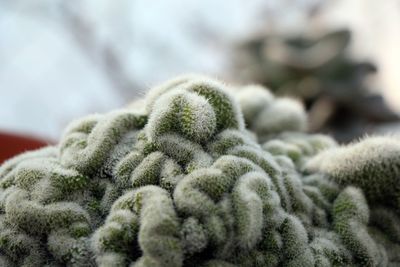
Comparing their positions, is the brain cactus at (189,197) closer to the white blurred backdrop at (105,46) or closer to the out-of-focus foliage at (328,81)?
the out-of-focus foliage at (328,81)

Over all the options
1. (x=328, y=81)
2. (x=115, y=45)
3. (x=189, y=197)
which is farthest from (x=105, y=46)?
(x=189, y=197)

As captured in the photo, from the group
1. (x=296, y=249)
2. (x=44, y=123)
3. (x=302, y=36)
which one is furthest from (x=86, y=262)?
(x=44, y=123)

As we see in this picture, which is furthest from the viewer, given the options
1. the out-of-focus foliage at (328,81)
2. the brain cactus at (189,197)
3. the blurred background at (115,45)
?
the blurred background at (115,45)

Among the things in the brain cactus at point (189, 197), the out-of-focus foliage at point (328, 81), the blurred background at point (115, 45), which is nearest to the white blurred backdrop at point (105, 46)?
the blurred background at point (115, 45)

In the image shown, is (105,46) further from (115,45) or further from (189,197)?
(189,197)

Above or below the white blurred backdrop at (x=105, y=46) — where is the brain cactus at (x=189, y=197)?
below

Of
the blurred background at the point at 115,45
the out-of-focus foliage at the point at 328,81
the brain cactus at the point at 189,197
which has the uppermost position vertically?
the blurred background at the point at 115,45

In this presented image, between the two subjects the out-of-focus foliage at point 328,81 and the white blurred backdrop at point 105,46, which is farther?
the white blurred backdrop at point 105,46

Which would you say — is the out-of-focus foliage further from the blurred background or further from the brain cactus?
the brain cactus

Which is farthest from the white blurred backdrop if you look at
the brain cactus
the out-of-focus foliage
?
the brain cactus
